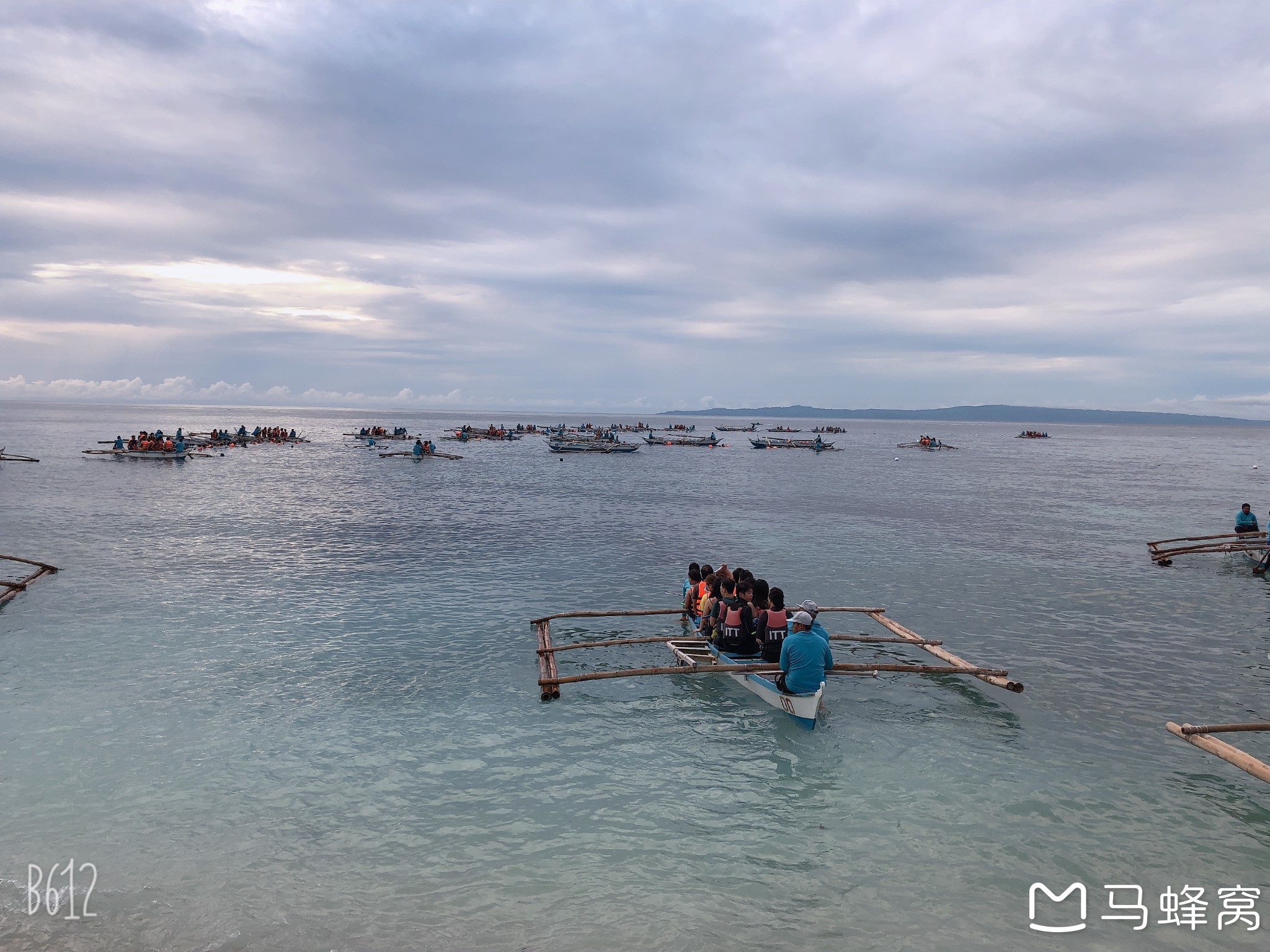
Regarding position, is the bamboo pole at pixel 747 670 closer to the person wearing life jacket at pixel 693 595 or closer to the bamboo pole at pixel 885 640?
the bamboo pole at pixel 885 640

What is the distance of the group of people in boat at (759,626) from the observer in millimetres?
14141

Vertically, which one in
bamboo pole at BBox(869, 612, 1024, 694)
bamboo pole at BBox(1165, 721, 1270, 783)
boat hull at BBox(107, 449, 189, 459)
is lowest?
bamboo pole at BBox(869, 612, 1024, 694)

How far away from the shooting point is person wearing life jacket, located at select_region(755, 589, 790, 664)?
16000mm

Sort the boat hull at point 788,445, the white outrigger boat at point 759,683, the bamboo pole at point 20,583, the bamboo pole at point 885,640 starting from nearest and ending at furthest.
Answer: the white outrigger boat at point 759,683, the bamboo pole at point 885,640, the bamboo pole at point 20,583, the boat hull at point 788,445

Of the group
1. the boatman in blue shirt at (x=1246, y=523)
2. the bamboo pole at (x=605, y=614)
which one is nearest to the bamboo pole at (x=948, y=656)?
the bamboo pole at (x=605, y=614)

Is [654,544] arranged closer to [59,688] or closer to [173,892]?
[59,688]

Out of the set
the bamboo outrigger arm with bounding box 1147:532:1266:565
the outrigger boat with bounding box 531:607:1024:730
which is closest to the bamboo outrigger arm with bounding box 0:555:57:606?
the outrigger boat with bounding box 531:607:1024:730

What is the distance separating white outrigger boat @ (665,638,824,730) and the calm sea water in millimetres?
337

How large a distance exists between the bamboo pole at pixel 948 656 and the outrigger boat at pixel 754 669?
18 mm

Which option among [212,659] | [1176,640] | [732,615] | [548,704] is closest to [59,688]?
[212,659]

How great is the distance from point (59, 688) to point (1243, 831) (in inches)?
888

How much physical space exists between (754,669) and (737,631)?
4.24ft

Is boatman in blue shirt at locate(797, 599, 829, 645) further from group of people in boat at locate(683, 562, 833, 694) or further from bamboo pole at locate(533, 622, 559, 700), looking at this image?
bamboo pole at locate(533, 622, 559, 700)

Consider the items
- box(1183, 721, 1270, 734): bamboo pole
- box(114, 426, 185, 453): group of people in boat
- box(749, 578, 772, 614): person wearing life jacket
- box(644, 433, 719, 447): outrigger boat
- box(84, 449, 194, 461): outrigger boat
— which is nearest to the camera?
box(1183, 721, 1270, 734): bamboo pole
